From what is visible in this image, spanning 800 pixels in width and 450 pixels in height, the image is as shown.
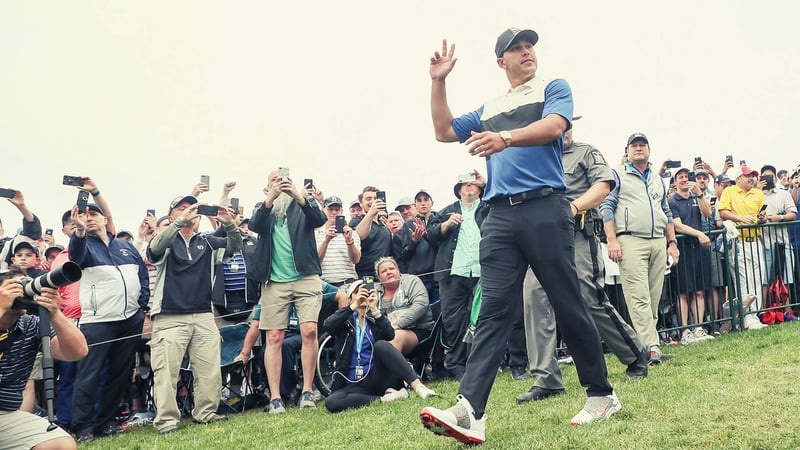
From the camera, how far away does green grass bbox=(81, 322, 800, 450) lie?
3508mm

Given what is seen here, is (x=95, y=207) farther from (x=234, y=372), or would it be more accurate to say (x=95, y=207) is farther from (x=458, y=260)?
(x=458, y=260)

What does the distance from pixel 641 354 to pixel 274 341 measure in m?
→ 3.60

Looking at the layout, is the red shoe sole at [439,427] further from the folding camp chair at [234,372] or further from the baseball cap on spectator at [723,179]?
the baseball cap on spectator at [723,179]

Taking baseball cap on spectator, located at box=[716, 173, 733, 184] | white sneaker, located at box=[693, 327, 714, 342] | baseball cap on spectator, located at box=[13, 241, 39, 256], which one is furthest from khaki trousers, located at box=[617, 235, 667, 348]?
baseball cap on spectator, located at box=[13, 241, 39, 256]

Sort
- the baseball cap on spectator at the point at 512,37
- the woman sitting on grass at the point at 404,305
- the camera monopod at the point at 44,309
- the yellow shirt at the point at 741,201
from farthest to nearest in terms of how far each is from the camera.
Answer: the yellow shirt at the point at 741,201 < the woman sitting on grass at the point at 404,305 < the baseball cap on spectator at the point at 512,37 < the camera monopod at the point at 44,309

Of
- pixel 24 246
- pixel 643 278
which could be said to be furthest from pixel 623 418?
pixel 24 246

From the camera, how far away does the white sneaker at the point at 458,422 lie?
11.4ft

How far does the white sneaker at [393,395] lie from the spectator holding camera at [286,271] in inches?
32.7

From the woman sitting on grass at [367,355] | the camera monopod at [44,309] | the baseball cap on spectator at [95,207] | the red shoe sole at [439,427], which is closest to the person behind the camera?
the camera monopod at [44,309]

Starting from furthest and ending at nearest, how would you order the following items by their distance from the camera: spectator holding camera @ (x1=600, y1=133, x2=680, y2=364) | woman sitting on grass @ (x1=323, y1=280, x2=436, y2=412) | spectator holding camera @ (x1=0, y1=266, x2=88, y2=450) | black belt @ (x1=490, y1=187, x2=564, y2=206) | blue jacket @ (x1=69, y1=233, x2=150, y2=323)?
spectator holding camera @ (x1=600, y1=133, x2=680, y2=364)
blue jacket @ (x1=69, y1=233, x2=150, y2=323)
woman sitting on grass @ (x1=323, y1=280, x2=436, y2=412)
black belt @ (x1=490, y1=187, x2=564, y2=206)
spectator holding camera @ (x1=0, y1=266, x2=88, y2=450)

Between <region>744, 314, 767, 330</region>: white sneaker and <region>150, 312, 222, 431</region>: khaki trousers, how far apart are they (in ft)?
22.3

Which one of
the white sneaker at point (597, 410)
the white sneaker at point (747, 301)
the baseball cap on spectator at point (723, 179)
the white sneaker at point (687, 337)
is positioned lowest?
the white sneaker at point (687, 337)

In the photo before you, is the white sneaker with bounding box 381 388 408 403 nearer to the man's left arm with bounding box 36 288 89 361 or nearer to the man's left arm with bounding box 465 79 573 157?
the man's left arm with bounding box 36 288 89 361

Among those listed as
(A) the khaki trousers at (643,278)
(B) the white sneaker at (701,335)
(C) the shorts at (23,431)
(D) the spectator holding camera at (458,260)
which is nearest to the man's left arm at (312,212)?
(D) the spectator holding camera at (458,260)
